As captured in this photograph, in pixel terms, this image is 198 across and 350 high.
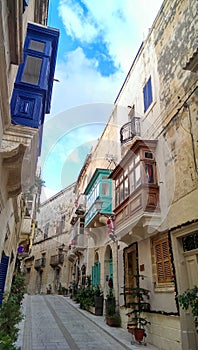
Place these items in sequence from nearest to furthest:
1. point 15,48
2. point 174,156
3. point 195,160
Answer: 1. point 15,48
2. point 195,160
3. point 174,156

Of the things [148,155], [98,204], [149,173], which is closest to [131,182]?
[149,173]

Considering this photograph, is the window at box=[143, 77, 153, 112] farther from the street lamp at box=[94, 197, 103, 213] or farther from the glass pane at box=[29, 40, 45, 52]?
the street lamp at box=[94, 197, 103, 213]

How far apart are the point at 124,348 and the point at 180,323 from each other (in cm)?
174

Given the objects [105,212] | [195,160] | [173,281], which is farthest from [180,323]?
[105,212]

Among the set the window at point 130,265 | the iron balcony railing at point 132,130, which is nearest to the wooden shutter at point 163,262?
the window at point 130,265

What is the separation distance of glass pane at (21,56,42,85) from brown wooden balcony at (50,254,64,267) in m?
25.2

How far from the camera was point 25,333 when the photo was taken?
26.9 feet

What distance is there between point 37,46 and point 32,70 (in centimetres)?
87

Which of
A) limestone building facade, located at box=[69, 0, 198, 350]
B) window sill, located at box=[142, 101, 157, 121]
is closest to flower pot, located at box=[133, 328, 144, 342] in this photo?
limestone building facade, located at box=[69, 0, 198, 350]

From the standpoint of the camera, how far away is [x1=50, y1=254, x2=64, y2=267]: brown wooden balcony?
94.1 feet

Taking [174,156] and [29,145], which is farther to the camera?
[174,156]

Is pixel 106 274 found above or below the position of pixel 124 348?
above

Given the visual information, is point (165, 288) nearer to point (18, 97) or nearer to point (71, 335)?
point (71, 335)

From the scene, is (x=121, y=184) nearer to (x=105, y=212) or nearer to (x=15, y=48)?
(x=105, y=212)
